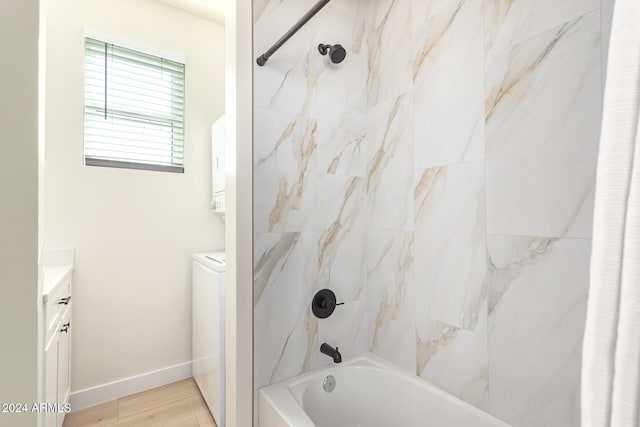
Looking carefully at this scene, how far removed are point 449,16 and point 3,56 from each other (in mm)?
1645

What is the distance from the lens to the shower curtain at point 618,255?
263 millimetres

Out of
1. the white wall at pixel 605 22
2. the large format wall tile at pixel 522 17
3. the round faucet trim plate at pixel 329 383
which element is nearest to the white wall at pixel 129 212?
the round faucet trim plate at pixel 329 383

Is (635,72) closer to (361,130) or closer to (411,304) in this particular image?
(411,304)

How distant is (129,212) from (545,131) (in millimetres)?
2550

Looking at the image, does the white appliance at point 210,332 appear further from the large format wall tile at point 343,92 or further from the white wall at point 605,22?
the white wall at point 605,22

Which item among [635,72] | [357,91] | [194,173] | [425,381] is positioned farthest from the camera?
[194,173]

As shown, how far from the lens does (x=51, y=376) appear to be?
49.3 inches

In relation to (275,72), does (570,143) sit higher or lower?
lower

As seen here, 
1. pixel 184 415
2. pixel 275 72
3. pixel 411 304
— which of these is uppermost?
pixel 275 72

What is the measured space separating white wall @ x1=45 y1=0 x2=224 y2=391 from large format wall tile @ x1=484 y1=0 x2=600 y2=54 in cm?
216

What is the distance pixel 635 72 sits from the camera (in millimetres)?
268

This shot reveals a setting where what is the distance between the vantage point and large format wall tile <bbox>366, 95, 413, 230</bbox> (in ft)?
4.64

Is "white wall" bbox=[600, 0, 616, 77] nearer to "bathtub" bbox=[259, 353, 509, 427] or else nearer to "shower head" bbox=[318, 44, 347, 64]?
"shower head" bbox=[318, 44, 347, 64]

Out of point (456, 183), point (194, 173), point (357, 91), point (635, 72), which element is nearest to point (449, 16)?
point (357, 91)
